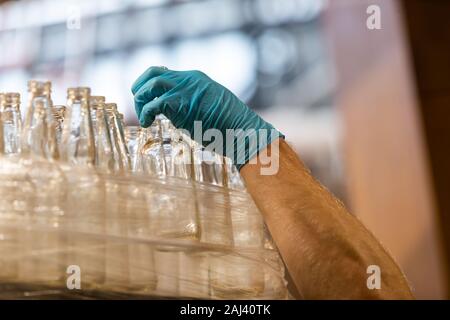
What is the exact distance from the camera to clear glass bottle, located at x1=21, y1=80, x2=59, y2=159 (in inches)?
39.8

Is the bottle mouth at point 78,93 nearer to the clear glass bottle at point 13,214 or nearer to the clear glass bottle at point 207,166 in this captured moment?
the clear glass bottle at point 13,214

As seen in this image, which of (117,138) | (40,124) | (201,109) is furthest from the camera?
(201,109)

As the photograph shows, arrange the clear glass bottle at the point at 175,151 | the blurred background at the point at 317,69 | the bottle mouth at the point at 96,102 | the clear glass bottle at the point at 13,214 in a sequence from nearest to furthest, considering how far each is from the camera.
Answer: the clear glass bottle at the point at 13,214
the bottle mouth at the point at 96,102
the clear glass bottle at the point at 175,151
the blurred background at the point at 317,69

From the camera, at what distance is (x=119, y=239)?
94cm

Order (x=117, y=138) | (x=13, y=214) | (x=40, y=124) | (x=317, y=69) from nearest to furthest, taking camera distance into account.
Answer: (x=13, y=214)
(x=40, y=124)
(x=117, y=138)
(x=317, y=69)

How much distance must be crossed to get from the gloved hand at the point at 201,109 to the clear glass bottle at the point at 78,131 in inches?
7.4

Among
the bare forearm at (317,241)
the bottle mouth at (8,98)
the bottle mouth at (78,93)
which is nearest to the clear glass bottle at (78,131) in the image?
the bottle mouth at (78,93)

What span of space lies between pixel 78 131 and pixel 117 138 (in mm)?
111

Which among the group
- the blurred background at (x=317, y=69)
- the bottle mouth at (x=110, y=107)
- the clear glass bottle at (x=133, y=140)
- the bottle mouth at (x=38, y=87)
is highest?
the blurred background at (x=317, y=69)

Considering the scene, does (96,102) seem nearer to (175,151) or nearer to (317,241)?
(175,151)

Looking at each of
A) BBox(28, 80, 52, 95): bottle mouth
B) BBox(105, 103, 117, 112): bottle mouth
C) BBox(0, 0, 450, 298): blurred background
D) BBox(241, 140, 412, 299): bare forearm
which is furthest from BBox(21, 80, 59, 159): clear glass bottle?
BBox(0, 0, 450, 298): blurred background

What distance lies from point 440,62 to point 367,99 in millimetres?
461

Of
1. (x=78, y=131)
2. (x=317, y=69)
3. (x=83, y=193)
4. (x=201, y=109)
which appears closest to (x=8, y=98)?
(x=78, y=131)

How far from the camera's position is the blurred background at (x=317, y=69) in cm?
306
